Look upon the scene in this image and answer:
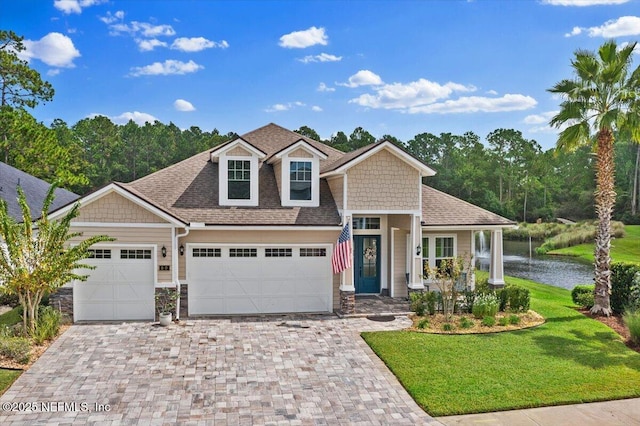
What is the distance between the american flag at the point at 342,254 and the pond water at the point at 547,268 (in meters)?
15.8

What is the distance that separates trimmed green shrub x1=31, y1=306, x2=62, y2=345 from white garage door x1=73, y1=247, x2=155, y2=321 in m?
1.06

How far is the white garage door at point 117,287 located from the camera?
46.4 feet

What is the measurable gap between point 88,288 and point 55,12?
12.5m

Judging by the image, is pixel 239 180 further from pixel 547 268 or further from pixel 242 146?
pixel 547 268

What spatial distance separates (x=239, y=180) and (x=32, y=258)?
20.9 ft

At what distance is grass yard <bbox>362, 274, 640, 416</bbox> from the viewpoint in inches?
358

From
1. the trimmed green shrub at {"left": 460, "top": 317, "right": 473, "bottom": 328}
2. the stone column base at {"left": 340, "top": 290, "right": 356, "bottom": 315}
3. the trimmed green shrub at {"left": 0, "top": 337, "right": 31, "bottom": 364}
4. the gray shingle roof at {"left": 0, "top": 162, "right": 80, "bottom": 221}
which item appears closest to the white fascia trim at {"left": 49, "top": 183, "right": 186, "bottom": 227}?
the trimmed green shrub at {"left": 0, "top": 337, "right": 31, "bottom": 364}

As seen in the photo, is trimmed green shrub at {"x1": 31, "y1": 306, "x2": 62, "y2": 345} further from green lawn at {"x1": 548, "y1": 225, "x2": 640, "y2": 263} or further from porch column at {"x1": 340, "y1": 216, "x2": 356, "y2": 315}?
green lawn at {"x1": 548, "y1": 225, "x2": 640, "y2": 263}

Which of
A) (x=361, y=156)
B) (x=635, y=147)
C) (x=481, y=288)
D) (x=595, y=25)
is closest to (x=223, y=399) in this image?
(x=361, y=156)

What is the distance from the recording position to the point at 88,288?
14141mm

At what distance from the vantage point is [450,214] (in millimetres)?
17406

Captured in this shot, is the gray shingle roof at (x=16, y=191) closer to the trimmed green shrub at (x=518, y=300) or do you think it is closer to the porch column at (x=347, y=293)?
the porch column at (x=347, y=293)

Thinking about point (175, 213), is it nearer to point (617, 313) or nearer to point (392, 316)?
point (392, 316)

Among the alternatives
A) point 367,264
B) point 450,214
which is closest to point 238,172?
point 367,264
